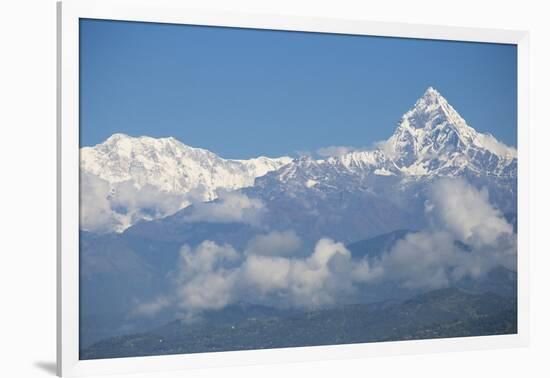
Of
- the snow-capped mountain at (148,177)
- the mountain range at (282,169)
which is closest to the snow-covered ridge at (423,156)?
the mountain range at (282,169)

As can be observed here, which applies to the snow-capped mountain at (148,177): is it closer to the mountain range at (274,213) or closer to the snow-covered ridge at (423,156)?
the mountain range at (274,213)

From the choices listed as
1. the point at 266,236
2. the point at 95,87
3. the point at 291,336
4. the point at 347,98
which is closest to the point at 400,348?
the point at 291,336

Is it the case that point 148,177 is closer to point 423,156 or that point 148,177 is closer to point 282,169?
point 282,169

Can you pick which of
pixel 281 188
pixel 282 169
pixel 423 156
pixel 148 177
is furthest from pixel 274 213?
pixel 423 156

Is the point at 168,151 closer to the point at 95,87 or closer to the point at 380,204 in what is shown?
the point at 95,87

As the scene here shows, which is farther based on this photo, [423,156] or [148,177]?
[423,156]

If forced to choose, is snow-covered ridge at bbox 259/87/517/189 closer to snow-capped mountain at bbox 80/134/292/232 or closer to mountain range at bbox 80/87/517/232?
mountain range at bbox 80/87/517/232

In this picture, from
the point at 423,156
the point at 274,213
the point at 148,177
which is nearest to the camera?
the point at 148,177
